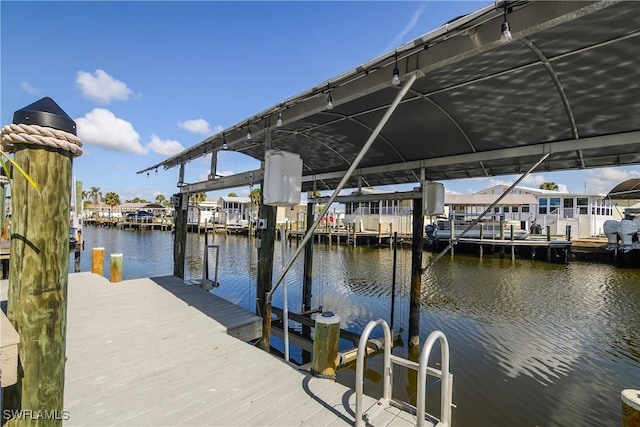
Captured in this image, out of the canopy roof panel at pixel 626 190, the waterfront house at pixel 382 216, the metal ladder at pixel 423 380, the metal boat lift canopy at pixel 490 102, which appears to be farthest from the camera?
the waterfront house at pixel 382 216

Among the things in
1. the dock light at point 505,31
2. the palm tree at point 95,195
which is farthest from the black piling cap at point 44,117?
the palm tree at point 95,195

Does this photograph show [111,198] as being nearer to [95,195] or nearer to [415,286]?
[95,195]

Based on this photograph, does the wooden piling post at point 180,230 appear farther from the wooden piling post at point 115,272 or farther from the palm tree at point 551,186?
the palm tree at point 551,186

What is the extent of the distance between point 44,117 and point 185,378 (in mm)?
3063

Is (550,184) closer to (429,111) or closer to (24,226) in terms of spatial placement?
(429,111)

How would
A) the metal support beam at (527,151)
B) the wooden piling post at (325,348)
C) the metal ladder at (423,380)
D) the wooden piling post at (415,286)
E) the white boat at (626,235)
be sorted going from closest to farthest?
the metal ladder at (423,380), the wooden piling post at (325,348), the metal support beam at (527,151), the wooden piling post at (415,286), the white boat at (626,235)

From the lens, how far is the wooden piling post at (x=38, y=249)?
1618mm

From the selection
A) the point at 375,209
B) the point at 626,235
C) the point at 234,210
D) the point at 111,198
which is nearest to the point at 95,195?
the point at 111,198

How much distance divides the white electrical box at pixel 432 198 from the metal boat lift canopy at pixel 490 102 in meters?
0.44

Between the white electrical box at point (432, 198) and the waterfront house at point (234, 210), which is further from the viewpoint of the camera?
the waterfront house at point (234, 210)

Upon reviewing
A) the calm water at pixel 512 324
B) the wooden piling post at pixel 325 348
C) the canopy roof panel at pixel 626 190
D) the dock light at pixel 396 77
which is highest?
the canopy roof panel at pixel 626 190

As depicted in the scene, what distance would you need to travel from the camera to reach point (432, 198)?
628 centimetres

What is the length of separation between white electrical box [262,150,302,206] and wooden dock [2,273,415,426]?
6.85 feet

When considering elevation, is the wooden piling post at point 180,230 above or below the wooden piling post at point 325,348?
above
